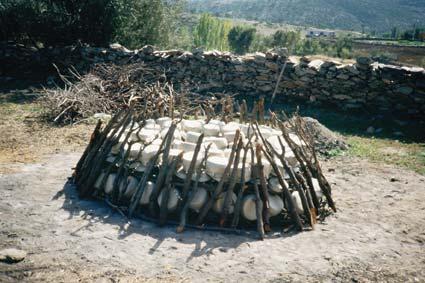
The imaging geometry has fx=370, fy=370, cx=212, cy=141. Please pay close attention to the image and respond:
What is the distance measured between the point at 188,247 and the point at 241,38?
38.3m

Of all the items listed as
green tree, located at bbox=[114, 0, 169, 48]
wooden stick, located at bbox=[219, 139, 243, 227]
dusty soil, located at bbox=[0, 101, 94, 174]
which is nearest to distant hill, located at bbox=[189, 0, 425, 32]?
green tree, located at bbox=[114, 0, 169, 48]

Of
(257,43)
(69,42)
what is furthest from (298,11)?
(69,42)

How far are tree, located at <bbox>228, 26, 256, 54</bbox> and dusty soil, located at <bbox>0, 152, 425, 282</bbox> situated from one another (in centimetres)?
3613

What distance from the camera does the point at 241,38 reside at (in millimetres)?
39750

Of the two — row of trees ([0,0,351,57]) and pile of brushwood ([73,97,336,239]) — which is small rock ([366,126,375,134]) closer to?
row of trees ([0,0,351,57])

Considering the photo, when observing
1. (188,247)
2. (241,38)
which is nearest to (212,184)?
(188,247)

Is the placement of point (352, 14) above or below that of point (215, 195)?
above

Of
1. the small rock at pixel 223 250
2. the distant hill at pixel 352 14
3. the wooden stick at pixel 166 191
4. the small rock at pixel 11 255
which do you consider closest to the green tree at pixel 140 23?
the wooden stick at pixel 166 191

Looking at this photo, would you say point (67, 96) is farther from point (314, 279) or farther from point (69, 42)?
point (314, 279)

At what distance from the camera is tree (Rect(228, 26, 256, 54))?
39375mm

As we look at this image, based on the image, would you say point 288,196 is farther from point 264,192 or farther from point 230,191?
point 230,191

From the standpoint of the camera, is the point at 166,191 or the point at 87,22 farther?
the point at 87,22

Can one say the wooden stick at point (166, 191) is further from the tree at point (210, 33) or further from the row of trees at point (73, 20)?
the tree at point (210, 33)

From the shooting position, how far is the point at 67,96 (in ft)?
27.3
